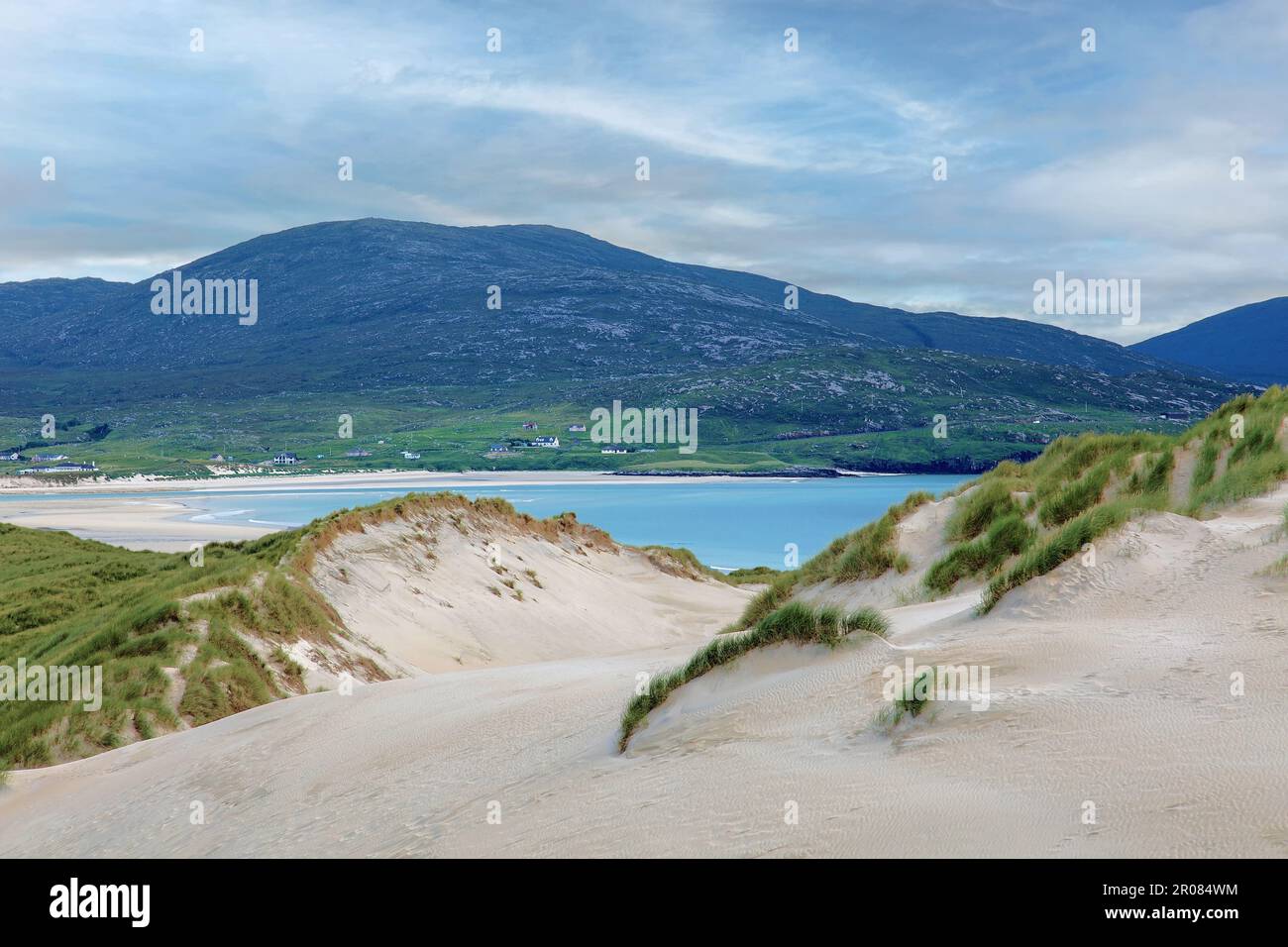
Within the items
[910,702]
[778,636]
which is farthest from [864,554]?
[910,702]

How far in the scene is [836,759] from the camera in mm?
5387

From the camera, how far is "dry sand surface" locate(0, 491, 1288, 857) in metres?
4.34

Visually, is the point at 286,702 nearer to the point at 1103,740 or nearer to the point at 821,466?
the point at 1103,740

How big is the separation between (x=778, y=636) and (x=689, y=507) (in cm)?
7171

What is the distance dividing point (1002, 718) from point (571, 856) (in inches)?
98.8

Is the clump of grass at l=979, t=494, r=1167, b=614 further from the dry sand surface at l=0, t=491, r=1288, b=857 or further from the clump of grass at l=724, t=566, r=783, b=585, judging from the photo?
the clump of grass at l=724, t=566, r=783, b=585

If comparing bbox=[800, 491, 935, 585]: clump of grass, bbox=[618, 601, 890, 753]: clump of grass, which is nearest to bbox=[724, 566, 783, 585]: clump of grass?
bbox=[800, 491, 935, 585]: clump of grass

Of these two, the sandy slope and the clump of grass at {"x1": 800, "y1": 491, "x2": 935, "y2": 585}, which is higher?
the clump of grass at {"x1": 800, "y1": 491, "x2": 935, "y2": 585}

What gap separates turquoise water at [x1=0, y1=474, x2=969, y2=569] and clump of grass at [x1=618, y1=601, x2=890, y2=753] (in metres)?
37.4

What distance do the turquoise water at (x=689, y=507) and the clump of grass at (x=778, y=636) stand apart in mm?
37382

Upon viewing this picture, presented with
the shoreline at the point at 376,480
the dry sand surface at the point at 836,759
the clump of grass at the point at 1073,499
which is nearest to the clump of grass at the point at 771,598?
the clump of grass at the point at 1073,499

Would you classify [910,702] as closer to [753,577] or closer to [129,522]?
[753,577]

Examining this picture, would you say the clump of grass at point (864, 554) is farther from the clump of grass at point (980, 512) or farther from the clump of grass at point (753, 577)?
the clump of grass at point (753, 577)

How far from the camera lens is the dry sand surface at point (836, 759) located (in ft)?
14.2
